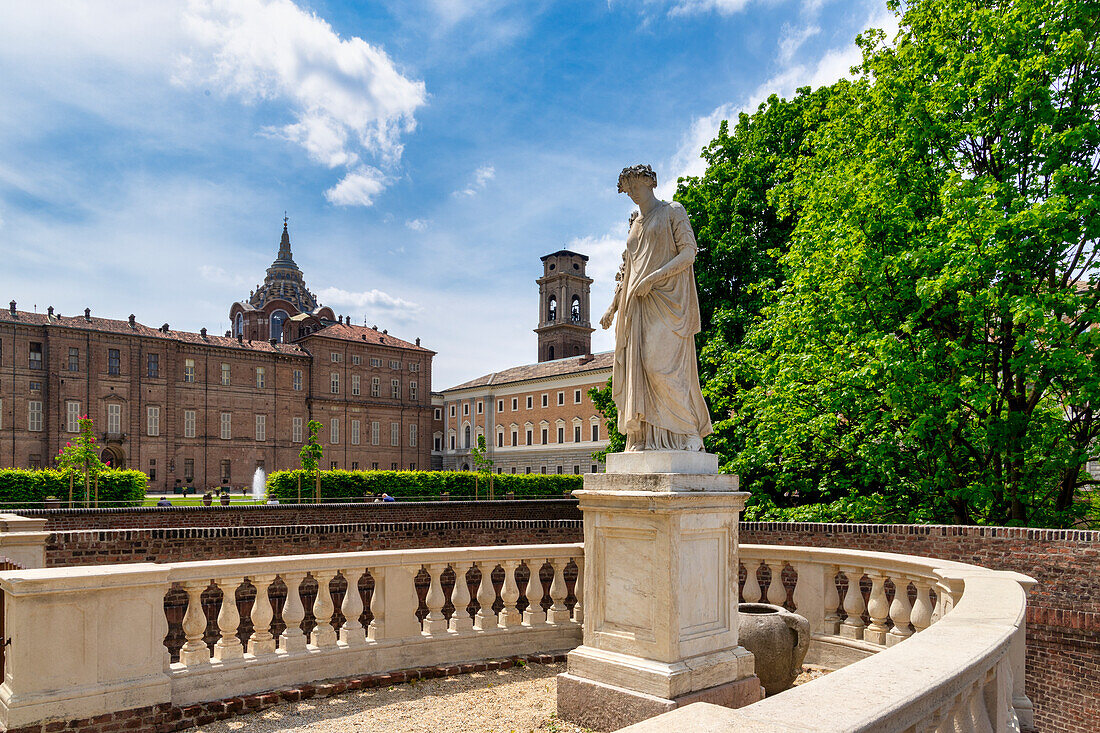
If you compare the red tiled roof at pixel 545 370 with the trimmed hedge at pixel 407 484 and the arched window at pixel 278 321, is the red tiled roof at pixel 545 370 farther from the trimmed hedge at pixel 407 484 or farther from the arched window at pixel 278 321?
the arched window at pixel 278 321

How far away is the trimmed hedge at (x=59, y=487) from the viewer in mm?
25812

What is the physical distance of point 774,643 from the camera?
6.04m

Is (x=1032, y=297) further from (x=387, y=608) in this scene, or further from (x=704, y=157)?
(x=704, y=157)

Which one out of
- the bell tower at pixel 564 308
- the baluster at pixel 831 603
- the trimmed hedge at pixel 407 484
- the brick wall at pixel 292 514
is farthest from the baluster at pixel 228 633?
the bell tower at pixel 564 308

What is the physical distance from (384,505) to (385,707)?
1543cm

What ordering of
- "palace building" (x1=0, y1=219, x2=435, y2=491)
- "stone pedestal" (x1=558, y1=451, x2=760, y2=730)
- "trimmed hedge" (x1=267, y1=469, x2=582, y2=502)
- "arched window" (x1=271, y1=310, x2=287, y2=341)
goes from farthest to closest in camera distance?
"arched window" (x1=271, y1=310, x2=287, y2=341), "palace building" (x1=0, y1=219, x2=435, y2=491), "trimmed hedge" (x1=267, y1=469, x2=582, y2=502), "stone pedestal" (x1=558, y1=451, x2=760, y2=730)

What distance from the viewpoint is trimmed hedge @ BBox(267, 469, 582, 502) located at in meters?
32.4

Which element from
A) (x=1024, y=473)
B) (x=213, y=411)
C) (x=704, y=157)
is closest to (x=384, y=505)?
(x=704, y=157)

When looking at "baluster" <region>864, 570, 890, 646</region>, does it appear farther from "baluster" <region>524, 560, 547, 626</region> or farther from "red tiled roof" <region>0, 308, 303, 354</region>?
"red tiled roof" <region>0, 308, 303, 354</region>

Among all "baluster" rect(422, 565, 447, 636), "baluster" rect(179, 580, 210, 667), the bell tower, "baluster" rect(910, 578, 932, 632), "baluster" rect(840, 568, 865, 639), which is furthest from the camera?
the bell tower

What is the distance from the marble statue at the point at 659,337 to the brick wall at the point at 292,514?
12076 millimetres

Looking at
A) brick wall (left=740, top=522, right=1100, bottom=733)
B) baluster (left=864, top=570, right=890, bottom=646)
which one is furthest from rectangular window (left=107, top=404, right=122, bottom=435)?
baluster (left=864, top=570, right=890, bottom=646)

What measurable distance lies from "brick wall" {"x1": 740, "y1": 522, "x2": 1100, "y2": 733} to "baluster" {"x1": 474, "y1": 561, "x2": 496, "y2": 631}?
5.93 m

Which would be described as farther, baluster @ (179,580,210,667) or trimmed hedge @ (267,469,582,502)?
trimmed hedge @ (267,469,582,502)
